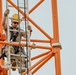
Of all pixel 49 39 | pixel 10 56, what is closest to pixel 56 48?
pixel 49 39

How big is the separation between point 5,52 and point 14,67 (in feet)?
2.38

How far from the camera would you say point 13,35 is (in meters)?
20.3

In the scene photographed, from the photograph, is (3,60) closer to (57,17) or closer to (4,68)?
(4,68)

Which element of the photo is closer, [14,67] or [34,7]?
[14,67]

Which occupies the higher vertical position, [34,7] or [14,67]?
[34,7]

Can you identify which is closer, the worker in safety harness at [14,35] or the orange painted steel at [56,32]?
the orange painted steel at [56,32]

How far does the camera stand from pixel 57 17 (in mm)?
20469

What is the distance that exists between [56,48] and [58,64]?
728 mm

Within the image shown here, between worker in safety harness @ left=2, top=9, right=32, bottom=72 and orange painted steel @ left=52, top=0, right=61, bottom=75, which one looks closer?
orange painted steel @ left=52, top=0, right=61, bottom=75

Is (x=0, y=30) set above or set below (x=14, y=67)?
above

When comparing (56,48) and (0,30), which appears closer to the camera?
(56,48)

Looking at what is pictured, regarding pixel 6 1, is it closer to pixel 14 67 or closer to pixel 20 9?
pixel 20 9

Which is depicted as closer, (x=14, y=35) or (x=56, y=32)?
(x=56, y=32)

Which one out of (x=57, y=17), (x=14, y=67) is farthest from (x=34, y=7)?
(x=14, y=67)
